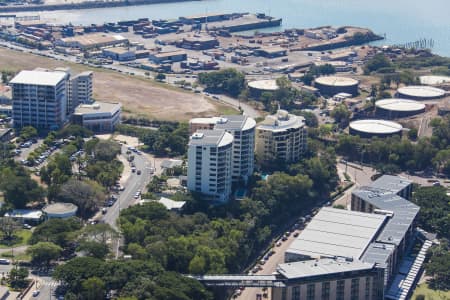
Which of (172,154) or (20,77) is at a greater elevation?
(20,77)

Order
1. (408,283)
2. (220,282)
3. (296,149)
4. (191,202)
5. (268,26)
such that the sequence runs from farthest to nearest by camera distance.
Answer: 1. (268,26)
2. (296,149)
3. (191,202)
4. (408,283)
5. (220,282)

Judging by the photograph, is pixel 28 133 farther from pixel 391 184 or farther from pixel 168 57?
pixel 168 57

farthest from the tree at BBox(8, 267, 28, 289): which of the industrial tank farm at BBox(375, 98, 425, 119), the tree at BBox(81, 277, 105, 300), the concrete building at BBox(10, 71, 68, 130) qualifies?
the industrial tank farm at BBox(375, 98, 425, 119)

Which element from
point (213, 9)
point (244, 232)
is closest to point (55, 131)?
point (244, 232)

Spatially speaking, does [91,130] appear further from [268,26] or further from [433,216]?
[268,26]

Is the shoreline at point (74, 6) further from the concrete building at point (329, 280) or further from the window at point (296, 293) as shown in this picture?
the window at point (296, 293)

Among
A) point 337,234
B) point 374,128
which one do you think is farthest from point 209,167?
point 374,128

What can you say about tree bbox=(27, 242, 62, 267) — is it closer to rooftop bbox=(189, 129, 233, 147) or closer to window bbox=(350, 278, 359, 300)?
rooftop bbox=(189, 129, 233, 147)
